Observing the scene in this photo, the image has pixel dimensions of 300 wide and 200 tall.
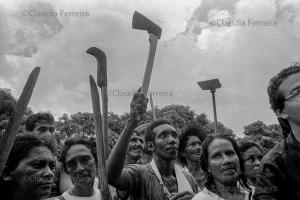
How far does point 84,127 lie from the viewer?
45.6 metres

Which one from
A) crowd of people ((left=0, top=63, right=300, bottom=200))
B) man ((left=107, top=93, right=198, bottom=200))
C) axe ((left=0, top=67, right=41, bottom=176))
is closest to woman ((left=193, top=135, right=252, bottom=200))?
crowd of people ((left=0, top=63, right=300, bottom=200))

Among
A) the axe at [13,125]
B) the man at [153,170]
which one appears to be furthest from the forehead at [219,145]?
the axe at [13,125]

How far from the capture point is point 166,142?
12.6ft

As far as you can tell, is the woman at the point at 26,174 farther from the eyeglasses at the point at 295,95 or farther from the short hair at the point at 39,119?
the short hair at the point at 39,119

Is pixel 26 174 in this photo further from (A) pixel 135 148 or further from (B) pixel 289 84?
(A) pixel 135 148

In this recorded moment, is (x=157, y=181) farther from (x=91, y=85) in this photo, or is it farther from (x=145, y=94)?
(x=91, y=85)

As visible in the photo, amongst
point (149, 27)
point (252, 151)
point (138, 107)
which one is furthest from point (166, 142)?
point (252, 151)

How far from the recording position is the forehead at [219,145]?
344 cm

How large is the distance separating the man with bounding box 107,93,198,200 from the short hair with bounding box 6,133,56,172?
1.82 ft

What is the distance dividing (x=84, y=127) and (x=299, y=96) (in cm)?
4424

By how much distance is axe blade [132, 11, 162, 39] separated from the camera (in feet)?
11.1

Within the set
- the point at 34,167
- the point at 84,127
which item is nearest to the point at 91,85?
the point at 34,167

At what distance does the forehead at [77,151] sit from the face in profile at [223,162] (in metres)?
1.17

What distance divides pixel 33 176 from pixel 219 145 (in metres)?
1.67
